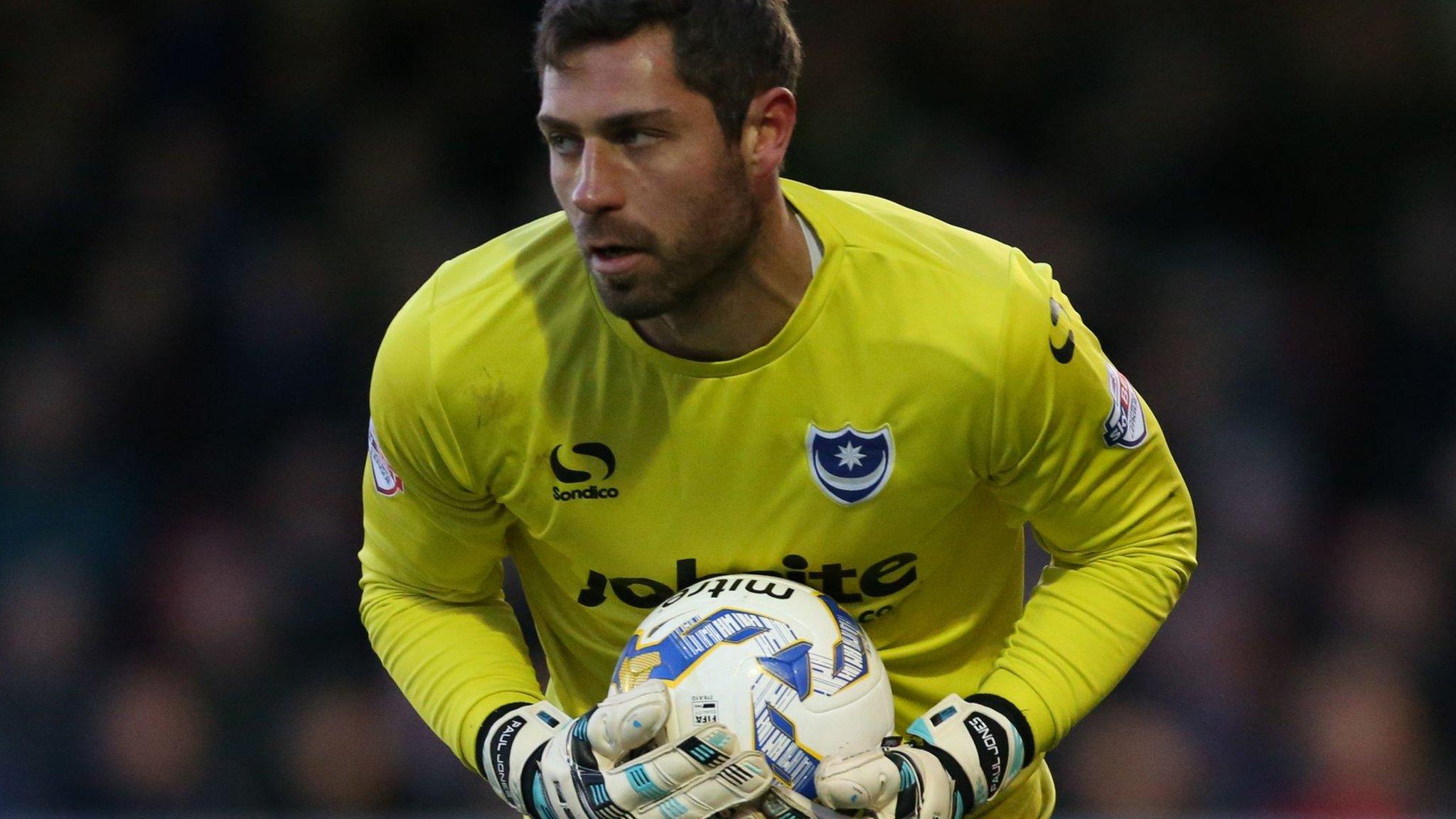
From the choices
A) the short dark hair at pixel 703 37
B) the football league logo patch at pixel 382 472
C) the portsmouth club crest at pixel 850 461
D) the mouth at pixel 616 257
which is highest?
the short dark hair at pixel 703 37

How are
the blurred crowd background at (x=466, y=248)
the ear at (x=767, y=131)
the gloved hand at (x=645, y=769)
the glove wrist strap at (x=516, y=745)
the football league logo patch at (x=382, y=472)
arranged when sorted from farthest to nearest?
the blurred crowd background at (x=466, y=248), the football league logo patch at (x=382, y=472), the glove wrist strap at (x=516, y=745), the ear at (x=767, y=131), the gloved hand at (x=645, y=769)

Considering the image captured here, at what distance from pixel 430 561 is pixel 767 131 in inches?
39.8

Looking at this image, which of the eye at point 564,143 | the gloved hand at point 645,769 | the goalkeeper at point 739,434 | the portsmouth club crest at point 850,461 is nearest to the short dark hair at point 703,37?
the goalkeeper at point 739,434

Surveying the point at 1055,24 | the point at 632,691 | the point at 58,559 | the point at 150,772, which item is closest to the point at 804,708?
the point at 632,691

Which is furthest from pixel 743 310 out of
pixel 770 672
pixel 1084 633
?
pixel 1084 633

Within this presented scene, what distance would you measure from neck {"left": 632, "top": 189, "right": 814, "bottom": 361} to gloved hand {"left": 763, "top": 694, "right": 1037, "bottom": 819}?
27.4 inches

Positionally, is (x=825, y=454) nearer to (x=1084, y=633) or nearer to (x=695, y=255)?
(x=695, y=255)

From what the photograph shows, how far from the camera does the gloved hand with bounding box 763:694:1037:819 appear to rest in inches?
114

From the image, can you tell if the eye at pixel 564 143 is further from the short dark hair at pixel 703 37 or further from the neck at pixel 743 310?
the neck at pixel 743 310

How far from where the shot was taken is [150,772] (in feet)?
22.4

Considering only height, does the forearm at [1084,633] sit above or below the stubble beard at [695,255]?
below

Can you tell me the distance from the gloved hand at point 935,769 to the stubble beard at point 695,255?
0.76m

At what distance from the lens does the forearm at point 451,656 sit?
343 cm

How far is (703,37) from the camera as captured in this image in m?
3.00
